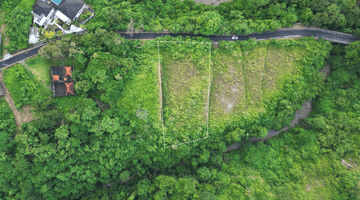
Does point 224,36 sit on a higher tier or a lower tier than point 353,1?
lower

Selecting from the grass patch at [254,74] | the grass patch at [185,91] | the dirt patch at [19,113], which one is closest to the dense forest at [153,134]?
the grass patch at [254,74]

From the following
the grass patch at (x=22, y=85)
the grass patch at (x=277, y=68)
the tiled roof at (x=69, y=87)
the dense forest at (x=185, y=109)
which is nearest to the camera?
the dense forest at (x=185, y=109)

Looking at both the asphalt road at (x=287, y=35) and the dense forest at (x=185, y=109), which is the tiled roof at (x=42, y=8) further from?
the asphalt road at (x=287, y=35)

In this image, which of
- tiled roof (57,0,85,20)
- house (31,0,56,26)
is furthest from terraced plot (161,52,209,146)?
house (31,0,56,26)

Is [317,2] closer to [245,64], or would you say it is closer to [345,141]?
[245,64]

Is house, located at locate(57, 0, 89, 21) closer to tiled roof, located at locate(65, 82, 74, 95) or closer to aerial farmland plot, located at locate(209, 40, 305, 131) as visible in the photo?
tiled roof, located at locate(65, 82, 74, 95)

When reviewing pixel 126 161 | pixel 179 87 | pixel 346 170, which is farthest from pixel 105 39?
pixel 346 170
